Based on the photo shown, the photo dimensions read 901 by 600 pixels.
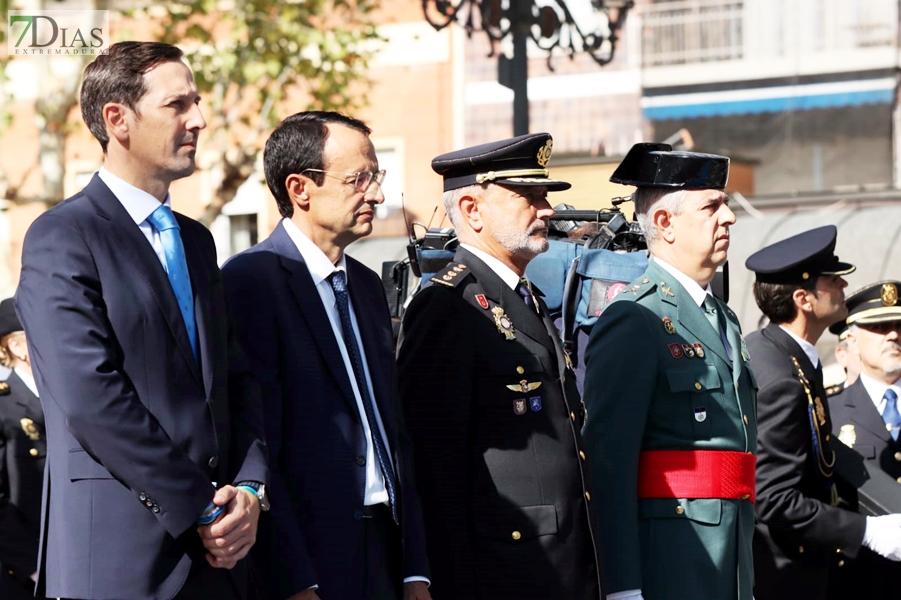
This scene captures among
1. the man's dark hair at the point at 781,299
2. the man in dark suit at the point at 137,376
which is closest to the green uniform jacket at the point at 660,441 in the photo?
the man in dark suit at the point at 137,376

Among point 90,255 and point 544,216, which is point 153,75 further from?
point 544,216

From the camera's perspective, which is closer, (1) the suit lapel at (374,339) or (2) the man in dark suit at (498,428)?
(1) the suit lapel at (374,339)

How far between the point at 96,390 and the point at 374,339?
38.5 inches

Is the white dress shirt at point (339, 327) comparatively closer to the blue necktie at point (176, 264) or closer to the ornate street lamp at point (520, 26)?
the blue necktie at point (176, 264)

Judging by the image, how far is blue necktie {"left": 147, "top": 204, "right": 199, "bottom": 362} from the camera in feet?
10.9

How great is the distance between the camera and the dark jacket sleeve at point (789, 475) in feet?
17.2

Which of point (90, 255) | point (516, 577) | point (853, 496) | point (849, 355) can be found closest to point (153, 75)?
point (90, 255)

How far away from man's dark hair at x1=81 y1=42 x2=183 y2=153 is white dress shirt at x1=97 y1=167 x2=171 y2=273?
89 mm

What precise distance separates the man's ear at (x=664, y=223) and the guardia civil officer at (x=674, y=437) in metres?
0.04

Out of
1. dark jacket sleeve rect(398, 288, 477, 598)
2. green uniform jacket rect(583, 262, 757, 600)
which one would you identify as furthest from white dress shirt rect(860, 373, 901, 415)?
dark jacket sleeve rect(398, 288, 477, 598)

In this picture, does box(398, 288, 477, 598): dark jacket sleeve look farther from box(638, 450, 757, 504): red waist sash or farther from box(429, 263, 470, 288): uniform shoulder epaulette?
box(638, 450, 757, 504): red waist sash

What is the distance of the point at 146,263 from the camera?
326 centimetres

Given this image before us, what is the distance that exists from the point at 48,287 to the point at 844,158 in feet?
65.9

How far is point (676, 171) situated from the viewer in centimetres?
446
